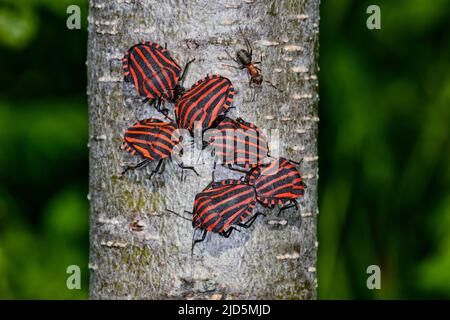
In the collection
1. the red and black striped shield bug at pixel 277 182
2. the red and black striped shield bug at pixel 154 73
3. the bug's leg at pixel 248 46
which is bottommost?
the red and black striped shield bug at pixel 277 182

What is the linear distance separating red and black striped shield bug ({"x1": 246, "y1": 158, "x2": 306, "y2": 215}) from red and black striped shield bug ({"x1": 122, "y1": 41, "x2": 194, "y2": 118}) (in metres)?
0.34

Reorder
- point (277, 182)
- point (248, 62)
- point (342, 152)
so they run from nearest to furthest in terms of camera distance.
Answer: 1. point (248, 62)
2. point (277, 182)
3. point (342, 152)

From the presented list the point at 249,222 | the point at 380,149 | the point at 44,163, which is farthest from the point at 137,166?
the point at 380,149

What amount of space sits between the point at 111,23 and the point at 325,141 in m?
2.67

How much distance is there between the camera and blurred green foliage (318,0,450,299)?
4465 mm

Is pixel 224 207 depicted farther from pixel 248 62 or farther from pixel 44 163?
pixel 44 163

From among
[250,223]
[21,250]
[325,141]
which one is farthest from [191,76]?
[21,250]

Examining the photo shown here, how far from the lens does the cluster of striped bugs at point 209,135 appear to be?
1990mm

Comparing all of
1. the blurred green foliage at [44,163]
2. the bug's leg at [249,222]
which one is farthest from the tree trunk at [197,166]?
the blurred green foliage at [44,163]

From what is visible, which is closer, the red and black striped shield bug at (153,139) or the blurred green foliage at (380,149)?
the red and black striped shield bug at (153,139)

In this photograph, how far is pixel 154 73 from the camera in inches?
79.5

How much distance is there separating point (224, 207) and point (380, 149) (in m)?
2.69

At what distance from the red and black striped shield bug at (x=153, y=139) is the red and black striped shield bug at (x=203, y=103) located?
0.04 meters

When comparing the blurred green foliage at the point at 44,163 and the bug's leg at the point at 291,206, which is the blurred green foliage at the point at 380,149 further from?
the bug's leg at the point at 291,206
